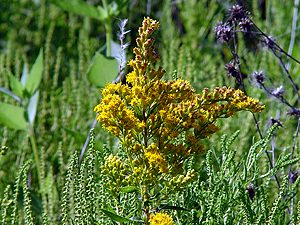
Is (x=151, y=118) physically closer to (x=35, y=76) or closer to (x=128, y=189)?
(x=128, y=189)

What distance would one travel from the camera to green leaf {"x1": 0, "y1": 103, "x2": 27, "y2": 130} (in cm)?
128

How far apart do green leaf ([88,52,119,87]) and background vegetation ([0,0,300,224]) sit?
0.15 metres

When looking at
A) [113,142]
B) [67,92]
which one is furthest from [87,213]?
[67,92]

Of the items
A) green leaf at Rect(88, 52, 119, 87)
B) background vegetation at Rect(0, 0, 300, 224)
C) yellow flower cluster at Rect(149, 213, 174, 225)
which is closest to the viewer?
yellow flower cluster at Rect(149, 213, 174, 225)

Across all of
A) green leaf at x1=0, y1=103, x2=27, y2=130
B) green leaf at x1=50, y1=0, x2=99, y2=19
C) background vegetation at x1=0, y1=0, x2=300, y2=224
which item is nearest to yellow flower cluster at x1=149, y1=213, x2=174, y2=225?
background vegetation at x1=0, y1=0, x2=300, y2=224

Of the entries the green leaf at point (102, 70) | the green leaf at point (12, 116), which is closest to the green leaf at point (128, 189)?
the green leaf at point (102, 70)

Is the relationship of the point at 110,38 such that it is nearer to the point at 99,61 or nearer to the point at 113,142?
the point at 99,61

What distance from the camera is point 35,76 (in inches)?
52.8

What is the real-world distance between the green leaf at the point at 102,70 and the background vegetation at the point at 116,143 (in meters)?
0.15

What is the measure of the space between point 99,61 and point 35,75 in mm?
264

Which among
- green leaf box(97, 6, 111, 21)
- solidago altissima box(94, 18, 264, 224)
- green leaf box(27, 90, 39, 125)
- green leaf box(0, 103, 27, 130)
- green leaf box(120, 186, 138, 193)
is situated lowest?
green leaf box(120, 186, 138, 193)

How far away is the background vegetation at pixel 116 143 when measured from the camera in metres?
0.78

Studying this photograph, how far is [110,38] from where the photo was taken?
147 cm

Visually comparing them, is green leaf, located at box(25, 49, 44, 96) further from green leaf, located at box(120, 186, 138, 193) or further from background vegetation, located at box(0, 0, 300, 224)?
green leaf, located at box(120, 186, 138, 193)
